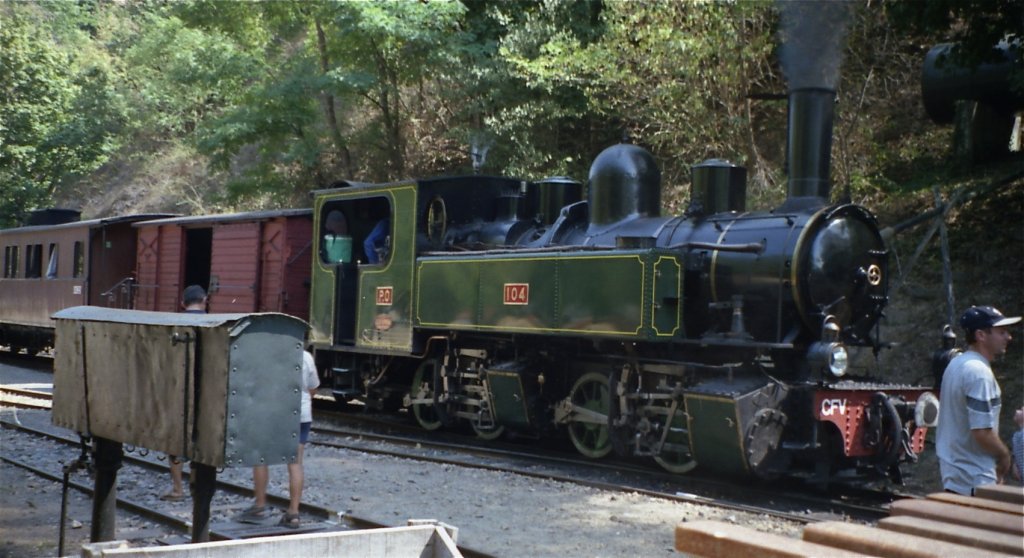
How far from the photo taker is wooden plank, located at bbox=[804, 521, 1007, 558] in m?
2.25

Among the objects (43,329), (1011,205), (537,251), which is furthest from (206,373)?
(43,329)

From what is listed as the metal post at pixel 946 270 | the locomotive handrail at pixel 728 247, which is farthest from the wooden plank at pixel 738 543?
the metal post at pixel 946 270

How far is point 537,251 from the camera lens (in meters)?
9.89

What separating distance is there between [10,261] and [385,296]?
44.0 feet

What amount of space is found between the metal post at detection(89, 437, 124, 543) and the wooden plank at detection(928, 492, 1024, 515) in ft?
13.0

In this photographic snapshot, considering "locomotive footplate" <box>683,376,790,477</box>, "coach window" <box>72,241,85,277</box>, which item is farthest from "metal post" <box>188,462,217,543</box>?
"coach window" <box>72,241,85,277</box>

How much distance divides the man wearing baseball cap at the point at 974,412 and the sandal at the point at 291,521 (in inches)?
153

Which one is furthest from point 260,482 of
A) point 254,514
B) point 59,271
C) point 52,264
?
point 52,264

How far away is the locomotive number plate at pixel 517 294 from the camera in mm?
9914

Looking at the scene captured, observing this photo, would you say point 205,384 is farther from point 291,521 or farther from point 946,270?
point 946,270

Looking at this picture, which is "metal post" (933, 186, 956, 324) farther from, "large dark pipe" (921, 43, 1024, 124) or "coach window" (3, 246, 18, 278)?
"coach window" (3, 246, 18, 278)

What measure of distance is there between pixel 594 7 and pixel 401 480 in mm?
12125

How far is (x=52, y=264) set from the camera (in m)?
19.3

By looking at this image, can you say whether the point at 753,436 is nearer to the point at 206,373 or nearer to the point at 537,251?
the point at 537,251
